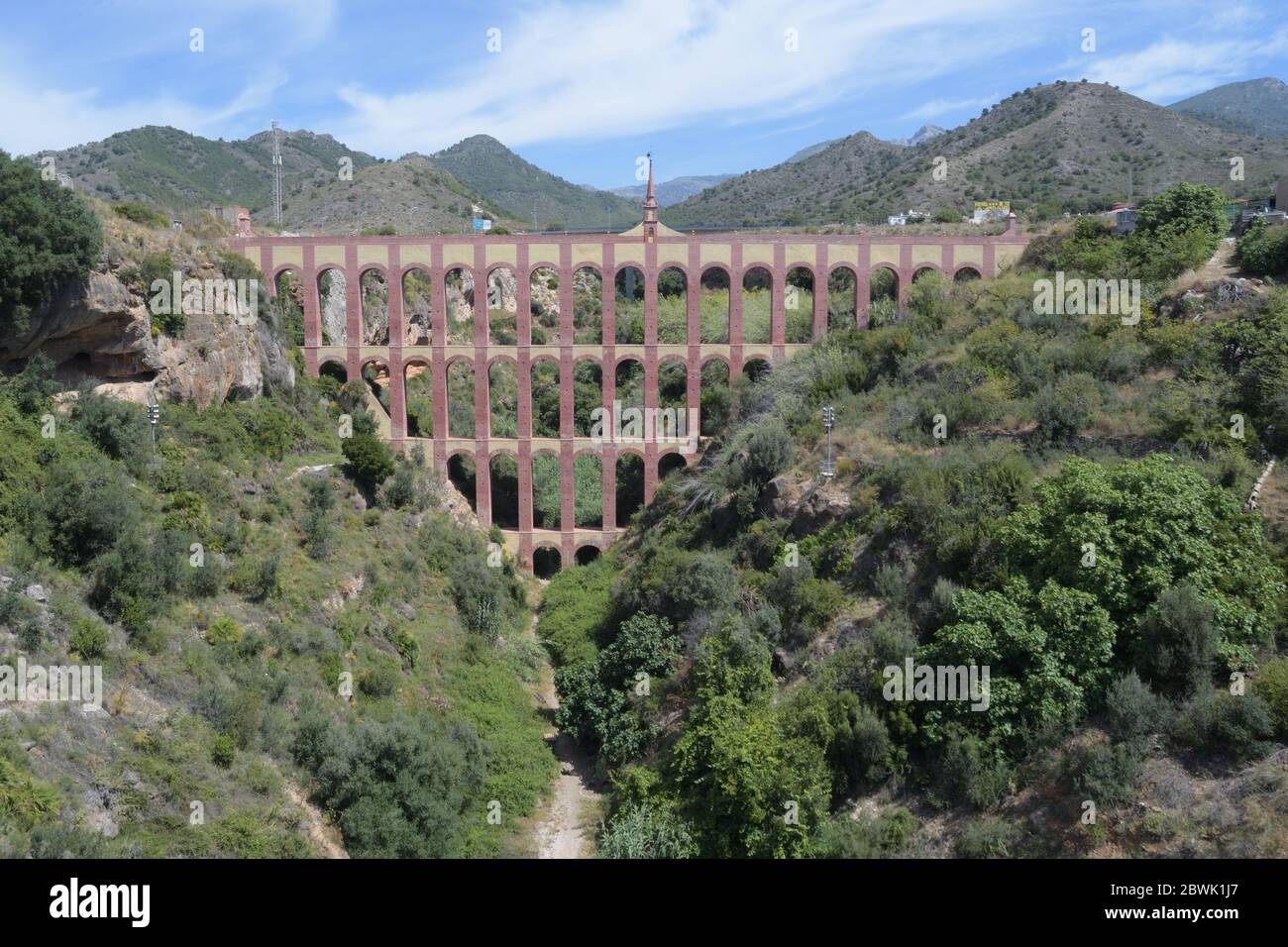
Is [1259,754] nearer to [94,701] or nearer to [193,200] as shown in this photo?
[94,701]

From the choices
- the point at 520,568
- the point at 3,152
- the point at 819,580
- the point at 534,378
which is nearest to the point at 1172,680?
the point at 819,580

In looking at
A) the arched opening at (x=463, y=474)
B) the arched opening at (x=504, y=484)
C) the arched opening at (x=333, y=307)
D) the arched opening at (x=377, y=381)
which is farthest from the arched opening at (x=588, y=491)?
the arched opening at (x=333, y=307)

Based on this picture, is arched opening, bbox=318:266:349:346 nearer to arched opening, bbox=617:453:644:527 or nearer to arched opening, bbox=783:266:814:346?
arched opening, bbox=617:453:644:527

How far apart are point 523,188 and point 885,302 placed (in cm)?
8198

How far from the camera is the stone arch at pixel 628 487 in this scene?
43406 mm

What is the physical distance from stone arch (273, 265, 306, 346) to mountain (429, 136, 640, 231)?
57.7 m

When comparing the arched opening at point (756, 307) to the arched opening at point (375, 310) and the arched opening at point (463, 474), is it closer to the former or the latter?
the arched opening at point (463, 474)

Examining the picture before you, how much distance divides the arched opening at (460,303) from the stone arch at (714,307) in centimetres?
1371

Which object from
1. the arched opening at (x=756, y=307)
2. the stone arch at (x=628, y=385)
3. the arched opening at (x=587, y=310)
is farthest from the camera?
the arched opening at (x=587, y=310)

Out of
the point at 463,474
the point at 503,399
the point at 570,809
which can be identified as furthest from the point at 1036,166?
the point at 570,809

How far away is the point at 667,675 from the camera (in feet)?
86.2

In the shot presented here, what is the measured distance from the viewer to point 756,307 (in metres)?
52.9

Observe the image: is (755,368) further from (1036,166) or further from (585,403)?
(1036,166)
